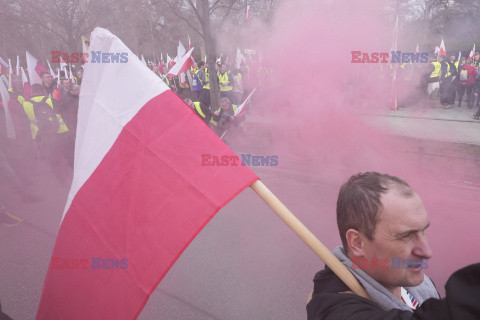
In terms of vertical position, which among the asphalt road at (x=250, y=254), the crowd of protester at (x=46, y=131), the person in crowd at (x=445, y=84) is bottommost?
the asphalt road at (x=250, y=254)

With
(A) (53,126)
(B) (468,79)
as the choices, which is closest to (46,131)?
(A) (53,126)

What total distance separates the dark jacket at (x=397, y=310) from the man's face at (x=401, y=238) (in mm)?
152

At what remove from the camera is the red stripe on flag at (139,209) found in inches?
48.4

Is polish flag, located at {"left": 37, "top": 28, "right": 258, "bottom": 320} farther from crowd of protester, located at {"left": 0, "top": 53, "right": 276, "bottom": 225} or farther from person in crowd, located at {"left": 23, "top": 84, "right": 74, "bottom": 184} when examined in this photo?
person in crowd, located at {"left": 23, "top": 84, "right": 74, "bottom": 184}

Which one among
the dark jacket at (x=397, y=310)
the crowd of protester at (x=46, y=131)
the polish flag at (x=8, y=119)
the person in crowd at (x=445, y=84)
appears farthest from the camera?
the person in crowd at (x=445, y=84)

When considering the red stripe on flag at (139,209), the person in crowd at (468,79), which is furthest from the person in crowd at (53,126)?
the person in crowd at (468,79)

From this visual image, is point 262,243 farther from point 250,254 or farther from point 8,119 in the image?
point 8,119

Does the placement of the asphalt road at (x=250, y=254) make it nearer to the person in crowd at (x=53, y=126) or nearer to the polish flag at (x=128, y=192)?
the person in crowd at (x=53, y=126)

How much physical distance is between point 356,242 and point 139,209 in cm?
84

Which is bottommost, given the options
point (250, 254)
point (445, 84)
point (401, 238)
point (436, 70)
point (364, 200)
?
point (250, 254)

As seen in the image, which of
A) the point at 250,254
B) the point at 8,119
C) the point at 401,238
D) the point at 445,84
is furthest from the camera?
the point at 445,84

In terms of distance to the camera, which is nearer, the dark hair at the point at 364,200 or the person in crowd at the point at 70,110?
the dark hair at the point at 364,200

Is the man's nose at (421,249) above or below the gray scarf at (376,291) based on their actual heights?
above

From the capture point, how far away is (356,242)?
45.0 inches
